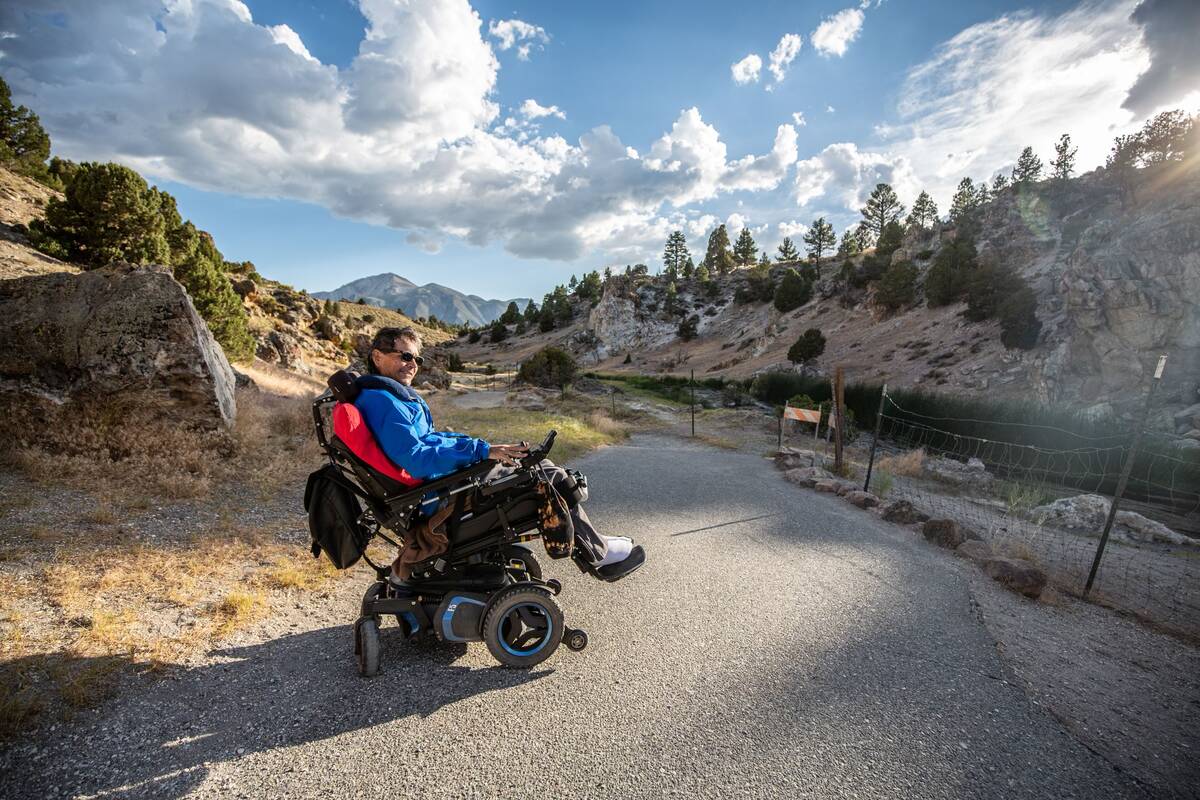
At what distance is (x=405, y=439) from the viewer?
2.80 metres

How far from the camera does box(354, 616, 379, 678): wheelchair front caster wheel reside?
3.01 m

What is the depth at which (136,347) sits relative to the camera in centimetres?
641

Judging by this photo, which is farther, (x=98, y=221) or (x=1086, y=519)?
(x=98, y=221)

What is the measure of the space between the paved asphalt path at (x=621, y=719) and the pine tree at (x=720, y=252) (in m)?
86.2

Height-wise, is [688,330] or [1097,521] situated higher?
[688,330]

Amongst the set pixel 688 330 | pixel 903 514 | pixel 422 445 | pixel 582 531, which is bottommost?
pixel 903 514

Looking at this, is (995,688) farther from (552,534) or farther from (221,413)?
(221,413)

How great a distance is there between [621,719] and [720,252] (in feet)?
297

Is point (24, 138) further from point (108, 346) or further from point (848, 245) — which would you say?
point (848, 245)

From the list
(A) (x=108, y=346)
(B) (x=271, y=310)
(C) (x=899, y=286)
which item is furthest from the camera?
(C) (x=899, y=286)

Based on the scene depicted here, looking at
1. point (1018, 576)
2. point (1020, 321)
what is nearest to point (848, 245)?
point (1020, 321)

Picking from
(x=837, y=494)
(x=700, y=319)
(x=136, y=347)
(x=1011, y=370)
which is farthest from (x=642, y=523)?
(x=700, y=319)

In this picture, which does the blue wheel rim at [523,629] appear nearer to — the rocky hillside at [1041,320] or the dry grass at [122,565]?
the dry grass at [122,565]

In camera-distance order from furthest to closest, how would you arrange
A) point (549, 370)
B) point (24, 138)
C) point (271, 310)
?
point (549, 370), point (271, 310), point (24, 138)
